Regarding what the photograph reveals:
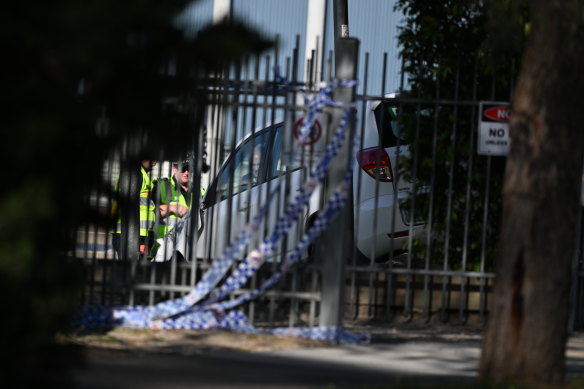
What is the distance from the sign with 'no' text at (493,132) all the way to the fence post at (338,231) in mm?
1431

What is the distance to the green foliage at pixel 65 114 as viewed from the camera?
4.38m

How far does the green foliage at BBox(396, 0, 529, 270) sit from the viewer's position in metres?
11.0

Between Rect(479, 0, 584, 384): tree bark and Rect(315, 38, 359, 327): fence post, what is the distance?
2726 millimetres

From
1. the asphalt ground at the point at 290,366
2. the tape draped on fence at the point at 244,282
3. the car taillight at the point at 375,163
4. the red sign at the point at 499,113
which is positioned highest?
the red sign at the point at 499,113

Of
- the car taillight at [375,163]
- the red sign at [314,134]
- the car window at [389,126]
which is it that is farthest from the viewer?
the car window at [389,126]

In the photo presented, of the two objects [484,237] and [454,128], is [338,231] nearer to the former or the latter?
[484,237]

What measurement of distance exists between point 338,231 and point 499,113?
1951 millimetres

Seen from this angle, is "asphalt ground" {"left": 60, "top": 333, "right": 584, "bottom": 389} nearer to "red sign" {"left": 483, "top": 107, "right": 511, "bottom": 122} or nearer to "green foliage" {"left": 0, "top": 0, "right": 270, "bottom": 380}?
"green foliage" {"left": 0, "top": 0, "right": 270, "bottom": 380}

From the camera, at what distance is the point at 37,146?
4.38 metres

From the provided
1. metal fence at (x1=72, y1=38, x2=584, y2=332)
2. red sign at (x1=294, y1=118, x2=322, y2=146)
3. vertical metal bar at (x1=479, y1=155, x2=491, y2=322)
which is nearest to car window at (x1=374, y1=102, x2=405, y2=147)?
metal fence at (x1=72, y1=38, x2=584, y2=332)

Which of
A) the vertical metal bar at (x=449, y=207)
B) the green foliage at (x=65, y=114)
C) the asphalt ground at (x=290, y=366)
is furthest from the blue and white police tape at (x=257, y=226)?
the green foliage at (x=65, y=114)

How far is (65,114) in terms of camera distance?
4.61m

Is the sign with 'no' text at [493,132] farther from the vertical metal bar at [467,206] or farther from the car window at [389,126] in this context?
the car window at [389,126]

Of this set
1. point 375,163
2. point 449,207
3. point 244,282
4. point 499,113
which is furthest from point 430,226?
point 244,282
